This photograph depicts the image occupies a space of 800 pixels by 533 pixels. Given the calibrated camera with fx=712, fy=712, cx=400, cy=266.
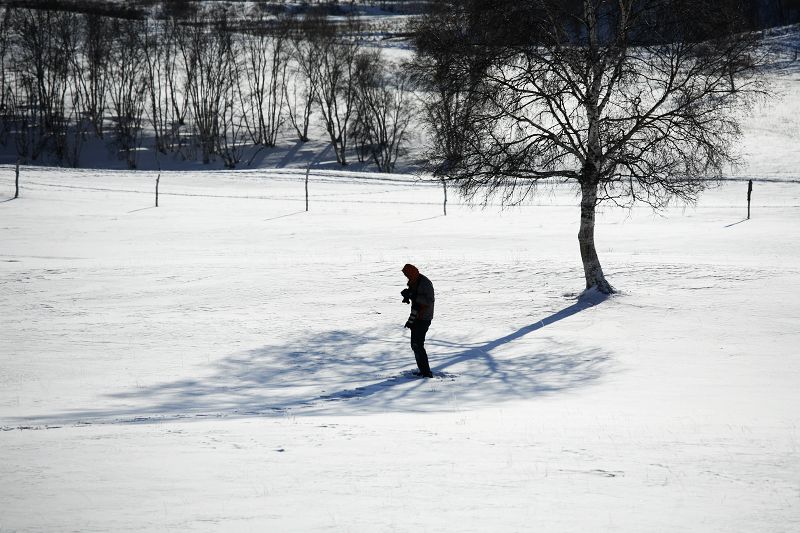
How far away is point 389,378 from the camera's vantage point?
11.6m

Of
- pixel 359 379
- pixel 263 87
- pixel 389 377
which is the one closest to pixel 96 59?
pixel 263 87

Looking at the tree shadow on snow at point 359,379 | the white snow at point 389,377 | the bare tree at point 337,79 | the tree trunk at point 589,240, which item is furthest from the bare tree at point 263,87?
the tree shadow on snow at point 359,379

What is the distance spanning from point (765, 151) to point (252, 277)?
46.4m

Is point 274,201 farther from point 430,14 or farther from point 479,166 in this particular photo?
point 479,166

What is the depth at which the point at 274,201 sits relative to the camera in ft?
120

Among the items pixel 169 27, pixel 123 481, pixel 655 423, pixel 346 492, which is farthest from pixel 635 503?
pixel 169 27

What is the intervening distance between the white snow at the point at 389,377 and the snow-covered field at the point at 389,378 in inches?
1.7

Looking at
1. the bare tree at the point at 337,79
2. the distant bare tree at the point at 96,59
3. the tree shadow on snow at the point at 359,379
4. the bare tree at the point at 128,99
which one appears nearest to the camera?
the tree shadow on snow at the point at 359,379

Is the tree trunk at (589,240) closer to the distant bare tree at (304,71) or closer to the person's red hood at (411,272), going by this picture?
the person's red hood at (411,272)

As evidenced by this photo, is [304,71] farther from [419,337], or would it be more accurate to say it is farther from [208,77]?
[419,337]

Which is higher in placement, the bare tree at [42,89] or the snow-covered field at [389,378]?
the bare tree at [42,89]

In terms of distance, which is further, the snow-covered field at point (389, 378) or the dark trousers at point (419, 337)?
the dark trousers at point (419, 337)

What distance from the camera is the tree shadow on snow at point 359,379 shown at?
31.1 feet

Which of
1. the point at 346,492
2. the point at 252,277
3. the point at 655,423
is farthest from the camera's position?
the point at 252,277
